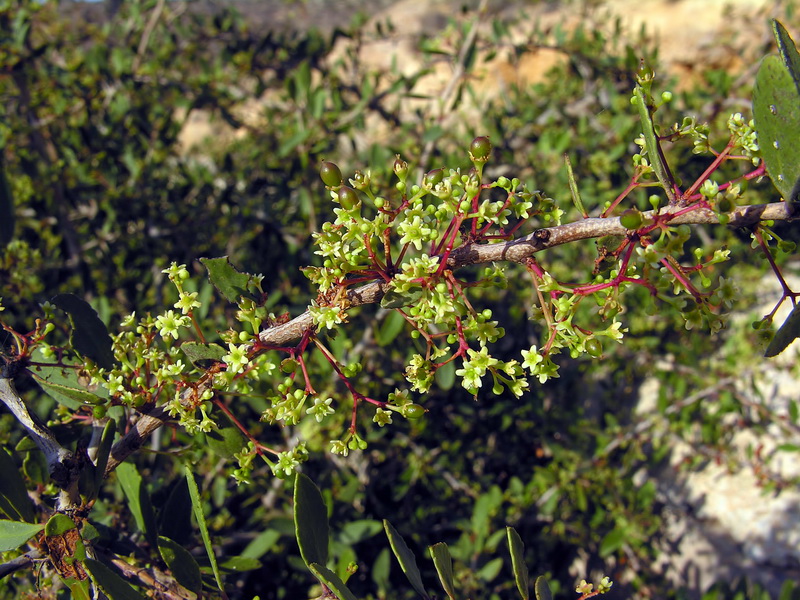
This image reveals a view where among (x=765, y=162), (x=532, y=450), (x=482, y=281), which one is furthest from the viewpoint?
(x=532, y=450)

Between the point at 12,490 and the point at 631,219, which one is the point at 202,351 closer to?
the point at 12,490

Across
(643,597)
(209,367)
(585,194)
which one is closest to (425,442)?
(643,597)

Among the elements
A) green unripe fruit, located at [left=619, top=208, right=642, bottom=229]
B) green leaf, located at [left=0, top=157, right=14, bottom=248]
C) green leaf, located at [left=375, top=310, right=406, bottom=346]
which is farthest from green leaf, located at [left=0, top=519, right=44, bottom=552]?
green leaf, located at [left=375, top=310, right=406, bottom=346]

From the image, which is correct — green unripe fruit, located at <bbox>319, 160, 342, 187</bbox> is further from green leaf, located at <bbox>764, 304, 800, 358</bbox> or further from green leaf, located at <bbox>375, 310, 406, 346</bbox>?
green leaf, located at <bbox>375, 310, 406, 346</bbox>

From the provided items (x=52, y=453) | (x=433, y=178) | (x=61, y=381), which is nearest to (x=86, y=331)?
(x=61, y=381)

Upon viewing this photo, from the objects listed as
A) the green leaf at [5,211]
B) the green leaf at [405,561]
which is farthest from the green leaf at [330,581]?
the green leaf at [5,211]

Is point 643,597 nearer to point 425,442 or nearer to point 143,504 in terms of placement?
point 425,442
